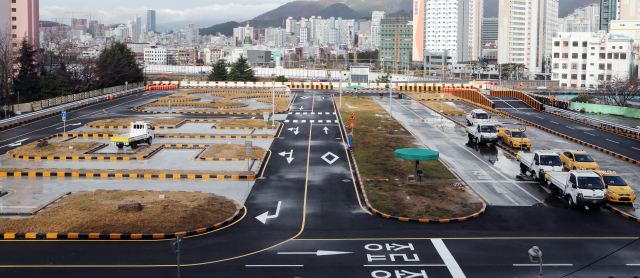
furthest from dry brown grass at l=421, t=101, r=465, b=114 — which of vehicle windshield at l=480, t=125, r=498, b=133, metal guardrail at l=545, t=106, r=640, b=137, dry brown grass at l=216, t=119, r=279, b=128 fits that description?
dry brown grass at l=216, t=119, r=279, b=128

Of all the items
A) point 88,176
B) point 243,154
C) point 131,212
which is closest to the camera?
point 131,212

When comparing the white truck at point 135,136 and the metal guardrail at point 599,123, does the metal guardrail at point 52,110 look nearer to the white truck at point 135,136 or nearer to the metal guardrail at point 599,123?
the white truck at point 135,136

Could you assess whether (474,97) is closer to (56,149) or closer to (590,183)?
(590,183)


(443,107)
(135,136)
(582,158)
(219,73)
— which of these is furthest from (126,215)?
(219,73)

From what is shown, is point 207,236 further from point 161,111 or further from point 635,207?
point 161,111

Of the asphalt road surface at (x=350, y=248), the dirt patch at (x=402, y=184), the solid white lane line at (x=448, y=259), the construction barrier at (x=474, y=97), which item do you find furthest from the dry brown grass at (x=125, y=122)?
the construction barrier at (x=474, y=97)

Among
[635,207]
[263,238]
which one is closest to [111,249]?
[263,238]

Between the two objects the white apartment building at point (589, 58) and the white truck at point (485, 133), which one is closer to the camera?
the white truck at point (485, 133)
